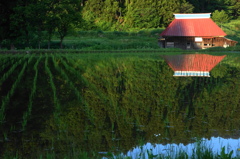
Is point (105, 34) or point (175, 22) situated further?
point (105, 34)

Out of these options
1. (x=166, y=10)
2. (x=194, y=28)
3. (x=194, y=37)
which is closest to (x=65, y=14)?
(x=194, y=37)

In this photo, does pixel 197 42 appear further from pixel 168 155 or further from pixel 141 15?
pixel 168 155

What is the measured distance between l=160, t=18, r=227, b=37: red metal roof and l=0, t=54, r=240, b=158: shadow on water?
3026cm

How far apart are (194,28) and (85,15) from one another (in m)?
20.6

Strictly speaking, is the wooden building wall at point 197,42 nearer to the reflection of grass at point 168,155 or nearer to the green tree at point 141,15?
the green tree at point 141,15

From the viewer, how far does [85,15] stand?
56.4 metres

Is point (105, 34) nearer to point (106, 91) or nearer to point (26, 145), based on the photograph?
point (106, 91)

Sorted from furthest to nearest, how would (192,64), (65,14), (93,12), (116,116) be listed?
(93,12), (65,14), (192,64), (116,116)

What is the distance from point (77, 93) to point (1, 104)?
96.7 inches

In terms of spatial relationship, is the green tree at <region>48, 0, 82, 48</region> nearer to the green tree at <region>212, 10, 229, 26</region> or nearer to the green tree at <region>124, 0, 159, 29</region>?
the green tree at <region>124, 0, 159, 29</region>

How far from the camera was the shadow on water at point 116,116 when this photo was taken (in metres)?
5.79

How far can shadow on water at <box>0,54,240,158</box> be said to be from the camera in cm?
579

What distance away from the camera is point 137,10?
56562 mm

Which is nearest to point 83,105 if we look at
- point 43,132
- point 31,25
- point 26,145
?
point 43,132
